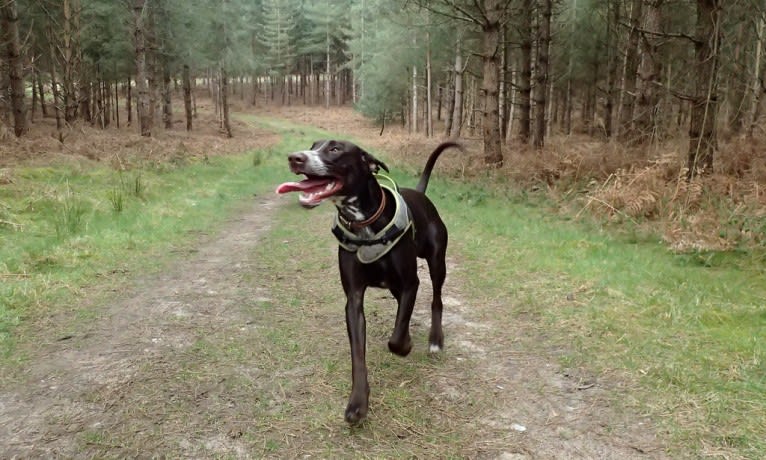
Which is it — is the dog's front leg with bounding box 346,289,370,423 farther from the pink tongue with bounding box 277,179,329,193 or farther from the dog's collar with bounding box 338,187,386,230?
the pink tongue with bounding box 277,179,329,193

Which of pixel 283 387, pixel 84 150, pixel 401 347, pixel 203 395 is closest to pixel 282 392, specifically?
pixel 283 387

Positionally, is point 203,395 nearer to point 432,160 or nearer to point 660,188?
point 432,160

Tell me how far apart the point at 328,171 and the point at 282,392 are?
1.61 m

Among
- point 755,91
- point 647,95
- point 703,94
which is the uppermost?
point 755,91

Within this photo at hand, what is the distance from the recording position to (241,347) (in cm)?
446

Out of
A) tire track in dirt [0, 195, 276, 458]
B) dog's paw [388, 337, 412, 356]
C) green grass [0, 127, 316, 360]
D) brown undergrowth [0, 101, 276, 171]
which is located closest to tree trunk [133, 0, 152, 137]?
brown undergrowth [0, 101, 276, 171]

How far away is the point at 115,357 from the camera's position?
422 centimetres

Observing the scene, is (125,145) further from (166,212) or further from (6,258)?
(6,258)

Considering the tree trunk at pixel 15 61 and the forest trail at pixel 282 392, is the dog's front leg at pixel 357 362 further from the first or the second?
the tree trunk at pixel 15 61

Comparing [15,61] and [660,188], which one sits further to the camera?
[15,61]

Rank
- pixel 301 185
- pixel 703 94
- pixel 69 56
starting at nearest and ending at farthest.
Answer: pixel 301 185 → pixel 703 94 → pixel 69 56

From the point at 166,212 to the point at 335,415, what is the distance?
745 cm

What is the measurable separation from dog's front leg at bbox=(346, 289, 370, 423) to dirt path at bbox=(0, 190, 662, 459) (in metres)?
0.14

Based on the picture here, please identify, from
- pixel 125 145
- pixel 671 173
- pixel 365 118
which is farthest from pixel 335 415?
pixel 365 118
